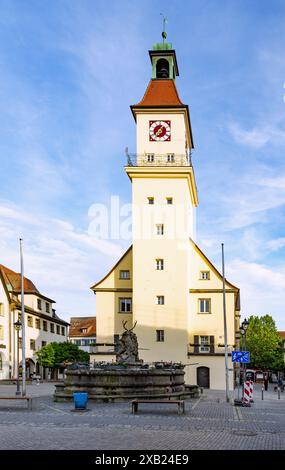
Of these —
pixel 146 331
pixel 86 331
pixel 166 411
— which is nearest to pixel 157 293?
pixel 146 331

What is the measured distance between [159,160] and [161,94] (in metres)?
6.92

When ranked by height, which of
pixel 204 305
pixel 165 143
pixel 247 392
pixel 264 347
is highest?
pixel 165 143

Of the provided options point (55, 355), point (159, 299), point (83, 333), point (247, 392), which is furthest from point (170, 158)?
point (83, 333)

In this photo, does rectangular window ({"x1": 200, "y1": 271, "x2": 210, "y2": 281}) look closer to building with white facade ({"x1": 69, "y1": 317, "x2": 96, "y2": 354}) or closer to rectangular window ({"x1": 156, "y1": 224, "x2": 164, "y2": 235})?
rectangular window ({"x1": 156, "y1": 224, "x2": 164, "y2": 235})

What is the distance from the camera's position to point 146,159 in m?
56.7

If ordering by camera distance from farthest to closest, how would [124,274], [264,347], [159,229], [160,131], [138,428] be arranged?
[264,347] < [124,274] < [160,131] < [159,229] < [138,428]

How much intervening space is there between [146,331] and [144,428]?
3571cm

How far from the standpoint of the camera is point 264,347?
355 ft

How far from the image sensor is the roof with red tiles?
119 metres

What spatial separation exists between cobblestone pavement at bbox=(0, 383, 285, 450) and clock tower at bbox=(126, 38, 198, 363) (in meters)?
27.0

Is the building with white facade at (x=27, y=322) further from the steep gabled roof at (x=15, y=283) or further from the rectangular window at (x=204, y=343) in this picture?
the rectangular window at (x=204, y=343)

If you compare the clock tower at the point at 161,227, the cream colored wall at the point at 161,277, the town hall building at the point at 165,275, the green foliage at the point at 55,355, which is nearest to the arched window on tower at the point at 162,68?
the town hall building at the point at 165,275

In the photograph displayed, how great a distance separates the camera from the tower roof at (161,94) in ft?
191

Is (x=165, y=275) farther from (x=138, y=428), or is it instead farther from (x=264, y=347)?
(x=264, y=347)
